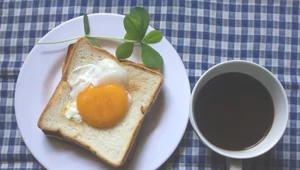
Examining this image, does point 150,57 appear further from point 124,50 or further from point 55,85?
point 55,85

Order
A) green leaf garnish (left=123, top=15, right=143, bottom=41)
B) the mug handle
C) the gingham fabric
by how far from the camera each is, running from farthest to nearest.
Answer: the gingham fabric → green leaf garnish (left=123, top=15, right=143, bottom=41) → the mug handle

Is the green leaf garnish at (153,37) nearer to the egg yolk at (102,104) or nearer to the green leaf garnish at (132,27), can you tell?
the green leaf garnish at (132,27)

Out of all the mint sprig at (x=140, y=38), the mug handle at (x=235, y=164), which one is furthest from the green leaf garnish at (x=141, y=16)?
the mug handle at (x=235, y=164)

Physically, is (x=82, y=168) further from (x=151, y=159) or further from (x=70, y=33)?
(x=70, y=33)

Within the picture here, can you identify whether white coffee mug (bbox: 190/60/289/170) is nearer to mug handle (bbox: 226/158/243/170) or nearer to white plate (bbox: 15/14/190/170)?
mug handle (bbox: 226/158/243/170)

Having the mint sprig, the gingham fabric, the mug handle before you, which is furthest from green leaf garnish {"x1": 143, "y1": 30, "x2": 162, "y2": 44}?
the mug handle

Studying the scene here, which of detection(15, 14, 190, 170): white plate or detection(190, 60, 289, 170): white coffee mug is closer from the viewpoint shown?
detection(190, 60, 289, 170): white coffee mug
